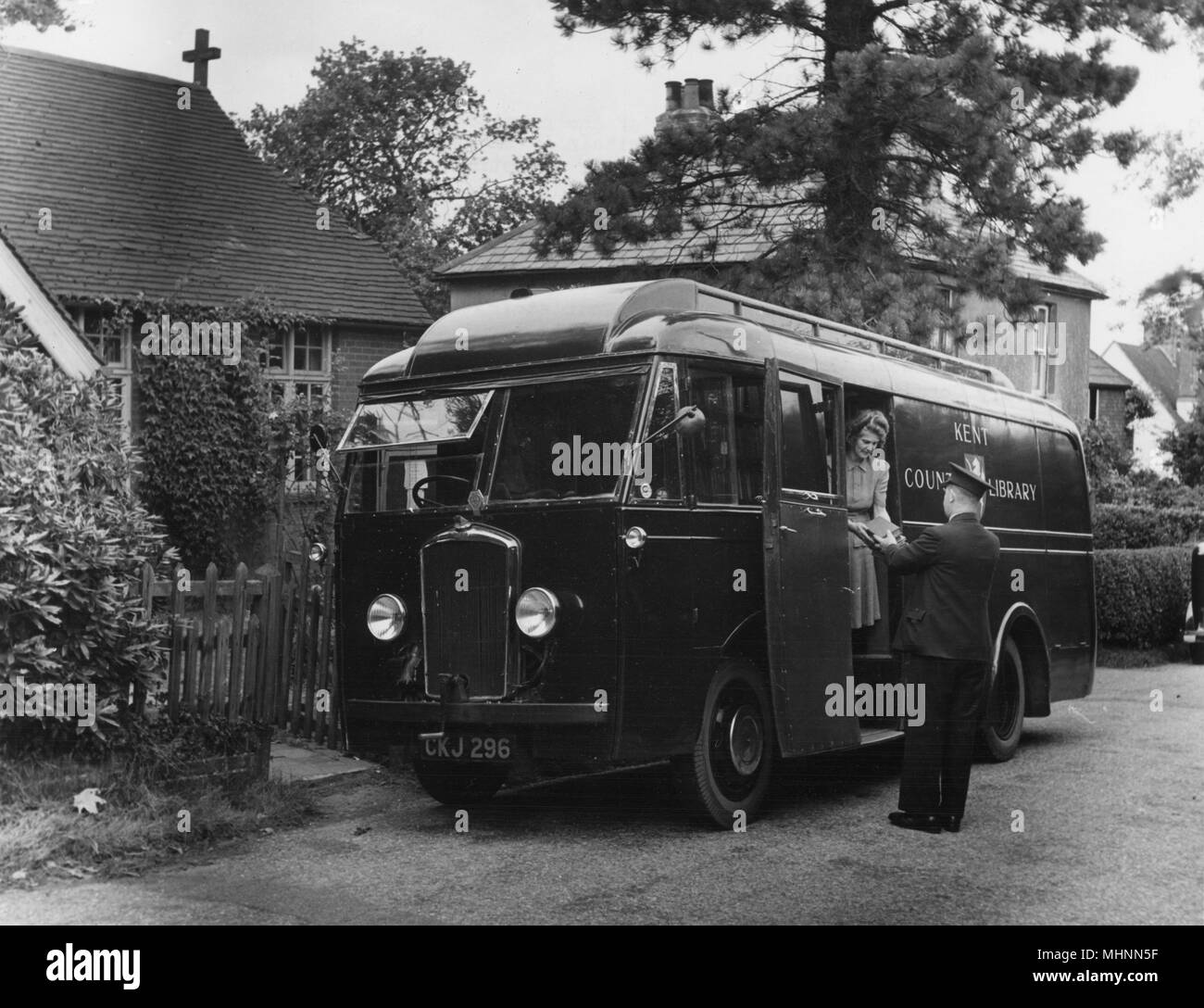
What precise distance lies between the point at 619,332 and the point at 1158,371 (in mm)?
66524

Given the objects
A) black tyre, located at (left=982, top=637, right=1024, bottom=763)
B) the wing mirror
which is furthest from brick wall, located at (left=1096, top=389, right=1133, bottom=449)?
the wing mirror

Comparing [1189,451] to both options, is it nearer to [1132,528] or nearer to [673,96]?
[1132,528]

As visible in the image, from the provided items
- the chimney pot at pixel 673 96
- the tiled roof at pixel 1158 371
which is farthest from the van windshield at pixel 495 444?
the tiled roof at pixel 1158 371

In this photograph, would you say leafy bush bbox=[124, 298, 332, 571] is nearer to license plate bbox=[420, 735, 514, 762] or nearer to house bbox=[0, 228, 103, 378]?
house bbox=[0, 228, 103, 378]

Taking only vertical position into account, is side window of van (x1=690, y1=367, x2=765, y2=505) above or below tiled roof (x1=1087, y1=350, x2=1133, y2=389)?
below

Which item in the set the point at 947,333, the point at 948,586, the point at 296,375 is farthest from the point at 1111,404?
the point at 948,586

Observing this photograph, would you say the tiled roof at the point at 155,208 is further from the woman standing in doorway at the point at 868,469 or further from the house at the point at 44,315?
the woman standing in doorway at the point at 868,469

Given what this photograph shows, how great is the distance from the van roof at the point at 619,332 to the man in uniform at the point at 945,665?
4.97 ft

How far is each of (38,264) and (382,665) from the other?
43.1ft

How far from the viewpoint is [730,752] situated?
8852mm

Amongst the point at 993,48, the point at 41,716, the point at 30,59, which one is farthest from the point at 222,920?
the point at 30,59

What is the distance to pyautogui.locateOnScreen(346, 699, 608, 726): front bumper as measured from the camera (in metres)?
8.13

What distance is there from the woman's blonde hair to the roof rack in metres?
0.53

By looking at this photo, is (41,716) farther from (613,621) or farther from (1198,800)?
(1198,800)
